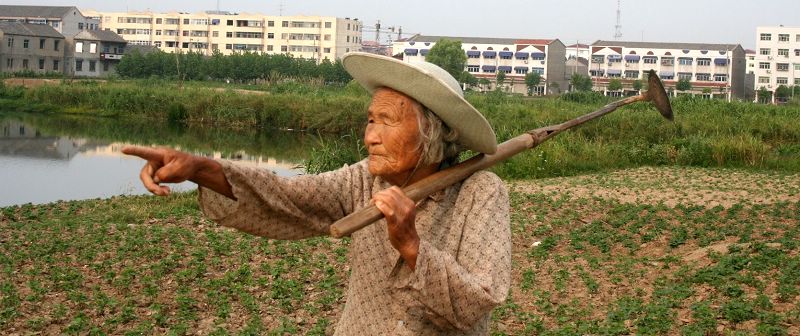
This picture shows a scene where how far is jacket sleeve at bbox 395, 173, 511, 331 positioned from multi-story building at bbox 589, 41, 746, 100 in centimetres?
6912

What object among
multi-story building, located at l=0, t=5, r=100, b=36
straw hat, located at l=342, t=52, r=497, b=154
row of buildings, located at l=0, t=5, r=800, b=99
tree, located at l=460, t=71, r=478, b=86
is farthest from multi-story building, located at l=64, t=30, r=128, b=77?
straw hat, located at l=342, t=52, r=497, b=154

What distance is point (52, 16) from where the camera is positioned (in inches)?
3039

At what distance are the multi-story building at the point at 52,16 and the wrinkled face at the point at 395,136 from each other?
7747 cm

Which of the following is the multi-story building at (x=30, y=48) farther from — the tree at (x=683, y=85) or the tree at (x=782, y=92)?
the tree at (x=782, y=92)

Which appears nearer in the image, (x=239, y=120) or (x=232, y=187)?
(x=232, y=187)

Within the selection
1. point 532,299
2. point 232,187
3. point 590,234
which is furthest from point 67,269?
point 232,187

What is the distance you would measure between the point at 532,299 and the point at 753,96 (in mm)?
70328

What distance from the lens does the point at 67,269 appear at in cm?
714

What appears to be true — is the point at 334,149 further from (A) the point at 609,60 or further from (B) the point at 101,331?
(A) the point at 609,60

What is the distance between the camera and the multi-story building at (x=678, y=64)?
72.4 m

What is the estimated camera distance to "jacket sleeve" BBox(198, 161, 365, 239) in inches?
89.0

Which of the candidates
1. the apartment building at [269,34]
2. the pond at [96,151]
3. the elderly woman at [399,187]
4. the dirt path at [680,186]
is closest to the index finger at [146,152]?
the elderly woman at [399,187]

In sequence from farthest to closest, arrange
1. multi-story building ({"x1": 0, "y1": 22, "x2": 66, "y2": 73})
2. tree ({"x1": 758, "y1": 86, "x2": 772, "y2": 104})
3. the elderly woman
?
1. tree ({"x1": 758, "y1": 86, "x2": 772, "y2": 104})
2. multi-story building ({"x1": 0, "y1": 22, "x2": 66, "y2": 73})
3. the elderly woman

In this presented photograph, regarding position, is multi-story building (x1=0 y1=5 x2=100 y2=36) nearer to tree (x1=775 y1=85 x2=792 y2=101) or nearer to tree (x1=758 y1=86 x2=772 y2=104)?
tree (x1=758 y1=86 x2=772 y2=104)
